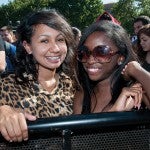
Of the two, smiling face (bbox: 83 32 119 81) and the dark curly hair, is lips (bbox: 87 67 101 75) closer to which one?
smiling face (bbox: 83 32 119 81)

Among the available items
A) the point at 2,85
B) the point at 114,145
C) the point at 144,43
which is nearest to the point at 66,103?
the point at 2,85

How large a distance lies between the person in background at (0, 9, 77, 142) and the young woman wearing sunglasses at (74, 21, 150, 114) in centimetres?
11

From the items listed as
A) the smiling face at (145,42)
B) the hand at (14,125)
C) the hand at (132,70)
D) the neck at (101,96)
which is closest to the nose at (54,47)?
the neck at (101,96)

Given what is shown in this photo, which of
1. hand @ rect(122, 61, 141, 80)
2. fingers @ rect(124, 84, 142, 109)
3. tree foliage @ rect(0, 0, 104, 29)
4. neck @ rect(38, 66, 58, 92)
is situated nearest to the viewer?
fingers @ rect(124, 84, 142, 109)

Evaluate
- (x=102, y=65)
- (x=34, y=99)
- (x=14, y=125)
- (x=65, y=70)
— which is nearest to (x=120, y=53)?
(x=102, y=65)

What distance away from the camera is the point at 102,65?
2.30 meters

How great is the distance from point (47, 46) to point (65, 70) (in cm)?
39

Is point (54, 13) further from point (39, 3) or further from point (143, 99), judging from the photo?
point (39, 3)

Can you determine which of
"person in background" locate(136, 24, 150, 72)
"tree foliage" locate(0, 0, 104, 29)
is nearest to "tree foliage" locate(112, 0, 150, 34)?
"tree foliage" locate(0, 0, 104, 29)

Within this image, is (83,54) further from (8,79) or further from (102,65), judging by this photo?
(8,79)

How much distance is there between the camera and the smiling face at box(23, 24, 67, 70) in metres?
2.42

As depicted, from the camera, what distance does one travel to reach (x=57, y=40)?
2488 mm

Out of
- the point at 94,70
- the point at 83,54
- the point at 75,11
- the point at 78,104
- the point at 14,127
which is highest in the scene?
the point at 75,11

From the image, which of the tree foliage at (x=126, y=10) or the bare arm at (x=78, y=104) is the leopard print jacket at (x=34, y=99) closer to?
the bare arm at (x=78, y=104)
